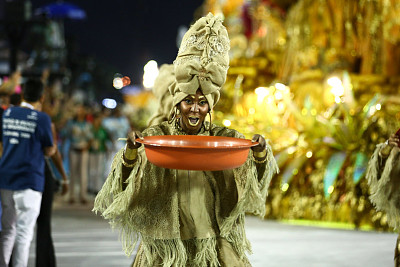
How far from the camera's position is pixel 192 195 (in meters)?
4.09

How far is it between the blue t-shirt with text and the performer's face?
7.02 ft

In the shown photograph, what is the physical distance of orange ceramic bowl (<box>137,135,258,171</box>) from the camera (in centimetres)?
372

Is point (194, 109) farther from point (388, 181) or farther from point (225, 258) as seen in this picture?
point (388, 181)

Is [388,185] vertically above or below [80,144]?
below

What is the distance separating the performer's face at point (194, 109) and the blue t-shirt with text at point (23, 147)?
7.02 feet

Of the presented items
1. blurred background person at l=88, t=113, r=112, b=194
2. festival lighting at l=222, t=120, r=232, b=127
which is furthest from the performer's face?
blurred background person at l=88, t=113, r=112, b=194

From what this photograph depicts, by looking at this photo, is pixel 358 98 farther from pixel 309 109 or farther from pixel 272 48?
pixel 272 48

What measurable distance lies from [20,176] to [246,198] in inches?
98.4

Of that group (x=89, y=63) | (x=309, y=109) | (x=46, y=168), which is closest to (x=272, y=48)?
(x=309, y=109)

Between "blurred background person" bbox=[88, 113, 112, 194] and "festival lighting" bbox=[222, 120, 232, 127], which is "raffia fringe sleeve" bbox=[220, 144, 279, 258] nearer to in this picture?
"festival lighting" bbox=[222, 120, 232, 127]

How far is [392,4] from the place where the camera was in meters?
11.8

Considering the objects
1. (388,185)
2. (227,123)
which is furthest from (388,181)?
(227,123)

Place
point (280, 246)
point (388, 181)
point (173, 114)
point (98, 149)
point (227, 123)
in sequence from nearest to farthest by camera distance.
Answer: point (173, 114) → point (388, 181) → point (280, 246) → point (227, 123) → point (98, 149)

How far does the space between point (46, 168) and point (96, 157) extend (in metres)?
8.39
